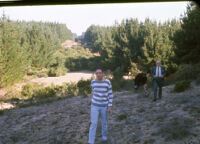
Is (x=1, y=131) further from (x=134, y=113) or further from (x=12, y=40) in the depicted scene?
(x=12, y=40)

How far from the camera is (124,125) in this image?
6.22 m

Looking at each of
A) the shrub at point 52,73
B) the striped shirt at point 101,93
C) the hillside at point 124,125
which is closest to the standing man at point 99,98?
the striped shirt at point 101,93

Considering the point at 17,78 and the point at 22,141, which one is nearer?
the point at 22,141

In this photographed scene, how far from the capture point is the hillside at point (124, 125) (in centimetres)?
485

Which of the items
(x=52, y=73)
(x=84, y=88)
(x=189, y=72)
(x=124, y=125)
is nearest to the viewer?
(x=124, y=125)

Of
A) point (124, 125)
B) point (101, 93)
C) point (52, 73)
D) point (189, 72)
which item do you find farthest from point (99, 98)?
point (52, 73)

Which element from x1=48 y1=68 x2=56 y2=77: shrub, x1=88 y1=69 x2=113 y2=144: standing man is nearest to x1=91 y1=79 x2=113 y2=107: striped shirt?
x1=88 y1=69 x2=113 y2=144: standing man

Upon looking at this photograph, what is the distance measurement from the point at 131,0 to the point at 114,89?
1357 cm

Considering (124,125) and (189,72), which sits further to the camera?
(189,72)

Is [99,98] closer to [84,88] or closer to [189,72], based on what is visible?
[189,72]

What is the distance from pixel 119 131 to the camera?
5.78 m

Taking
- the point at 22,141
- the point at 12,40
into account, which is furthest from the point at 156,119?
the point at 12,40

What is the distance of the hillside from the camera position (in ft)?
15.9

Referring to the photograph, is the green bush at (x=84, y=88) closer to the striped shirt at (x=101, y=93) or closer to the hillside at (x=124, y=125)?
the hillside at (x=124, y=125)
